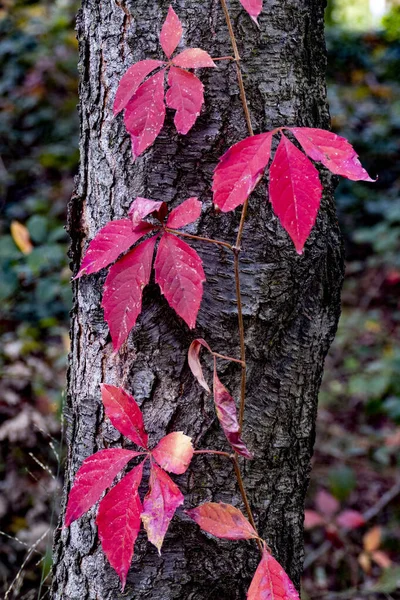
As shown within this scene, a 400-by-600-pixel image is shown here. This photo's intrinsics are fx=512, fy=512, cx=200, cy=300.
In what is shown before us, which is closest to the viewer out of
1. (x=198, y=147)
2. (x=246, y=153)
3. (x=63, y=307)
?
(x=246, y=153)

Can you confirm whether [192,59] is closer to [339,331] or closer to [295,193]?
[295,193]

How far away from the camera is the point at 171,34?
80cm

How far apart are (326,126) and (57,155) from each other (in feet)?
13.8

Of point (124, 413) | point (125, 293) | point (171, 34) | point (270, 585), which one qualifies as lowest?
point (270, 585)

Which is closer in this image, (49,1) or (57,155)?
(57,155)

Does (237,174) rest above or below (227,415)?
above

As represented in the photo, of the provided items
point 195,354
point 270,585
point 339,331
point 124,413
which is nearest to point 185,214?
point 195,354

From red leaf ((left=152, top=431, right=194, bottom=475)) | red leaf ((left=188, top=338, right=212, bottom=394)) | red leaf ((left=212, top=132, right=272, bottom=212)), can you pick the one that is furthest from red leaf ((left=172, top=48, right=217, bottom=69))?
red leaf ((left=152, top=431, right=194, bottom=475))

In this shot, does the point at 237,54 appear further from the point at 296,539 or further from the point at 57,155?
the point at 57,155

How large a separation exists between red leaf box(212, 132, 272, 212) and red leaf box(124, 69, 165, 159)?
15 centimetres

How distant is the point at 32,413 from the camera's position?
7.77 feet

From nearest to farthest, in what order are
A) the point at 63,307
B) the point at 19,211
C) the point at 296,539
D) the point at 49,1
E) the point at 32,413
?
1. the point at 296,539
2. the point at 32,413
3. the point at 63,307
4. the point at 19,211
5. the point at 49,1

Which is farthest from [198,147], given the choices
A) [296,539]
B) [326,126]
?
[296,539]

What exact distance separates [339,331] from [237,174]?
3899mm
